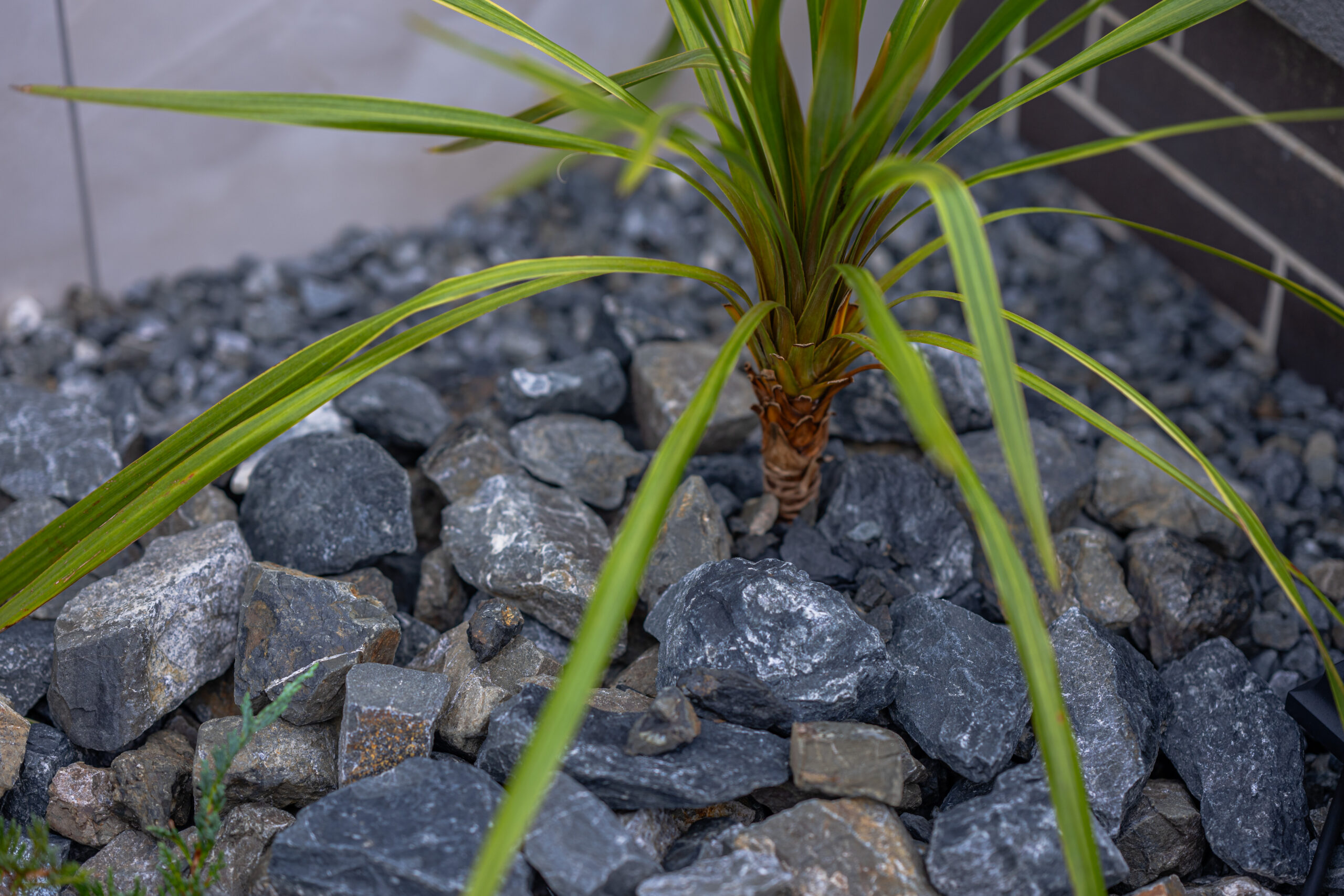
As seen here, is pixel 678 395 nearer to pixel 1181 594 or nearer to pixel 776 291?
pixel 776 291

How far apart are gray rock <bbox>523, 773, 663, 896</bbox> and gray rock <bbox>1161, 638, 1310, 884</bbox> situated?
22.7 inches

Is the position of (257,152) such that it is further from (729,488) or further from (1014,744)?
(1014,744)

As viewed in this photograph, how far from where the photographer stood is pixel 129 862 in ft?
3.36

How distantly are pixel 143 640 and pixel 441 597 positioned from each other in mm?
324

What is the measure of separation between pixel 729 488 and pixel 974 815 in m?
0.54

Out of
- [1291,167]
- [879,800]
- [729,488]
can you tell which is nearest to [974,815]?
[879,800]

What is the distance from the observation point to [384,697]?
3.30 feet

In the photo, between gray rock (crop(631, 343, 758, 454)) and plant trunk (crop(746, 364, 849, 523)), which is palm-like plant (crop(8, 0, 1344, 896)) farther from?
gray rock (crop(631, 343, 758, 454))

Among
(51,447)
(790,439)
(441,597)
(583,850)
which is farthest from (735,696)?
(51,447)

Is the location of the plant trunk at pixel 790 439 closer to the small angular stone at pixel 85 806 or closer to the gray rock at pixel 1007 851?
the gray rock at pixel 1007 851

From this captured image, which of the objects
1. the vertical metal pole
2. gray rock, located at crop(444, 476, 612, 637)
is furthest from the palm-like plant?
the vertical metal pole

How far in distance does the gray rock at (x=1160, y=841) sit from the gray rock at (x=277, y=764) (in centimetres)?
79

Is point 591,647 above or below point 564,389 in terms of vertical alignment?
below

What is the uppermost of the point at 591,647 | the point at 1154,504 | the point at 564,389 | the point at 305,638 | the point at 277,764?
the point at 1154,504
